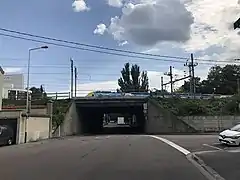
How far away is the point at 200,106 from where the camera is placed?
56.4 m

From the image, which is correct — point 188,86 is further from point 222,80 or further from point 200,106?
point 200,106

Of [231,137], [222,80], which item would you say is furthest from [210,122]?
[222,80]

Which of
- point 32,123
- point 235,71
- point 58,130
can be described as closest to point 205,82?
point 235,71

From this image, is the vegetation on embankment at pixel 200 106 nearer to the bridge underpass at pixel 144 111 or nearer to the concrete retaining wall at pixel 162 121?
the concrete retaining wall at pixel 162 121

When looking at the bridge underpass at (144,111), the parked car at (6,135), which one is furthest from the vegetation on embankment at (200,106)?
the parked car at (6,135)

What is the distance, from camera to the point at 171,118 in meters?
54.1

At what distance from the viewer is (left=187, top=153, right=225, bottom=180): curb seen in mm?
11780

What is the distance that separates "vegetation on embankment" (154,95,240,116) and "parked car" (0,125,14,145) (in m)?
28.3

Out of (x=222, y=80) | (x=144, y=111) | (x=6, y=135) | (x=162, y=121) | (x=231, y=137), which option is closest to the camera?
(x=231, y=137)

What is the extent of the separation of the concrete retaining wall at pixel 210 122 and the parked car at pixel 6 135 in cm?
2764

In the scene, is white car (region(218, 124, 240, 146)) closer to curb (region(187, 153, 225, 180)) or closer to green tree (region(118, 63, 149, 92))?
curb (region(187, 153, 225, 180))

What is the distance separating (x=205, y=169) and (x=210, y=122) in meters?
40.7

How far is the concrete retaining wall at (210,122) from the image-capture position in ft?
172

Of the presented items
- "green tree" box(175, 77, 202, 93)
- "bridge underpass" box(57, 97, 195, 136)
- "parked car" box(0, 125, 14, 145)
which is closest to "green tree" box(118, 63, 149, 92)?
"green tree" box(175, 77, 202, 93)
